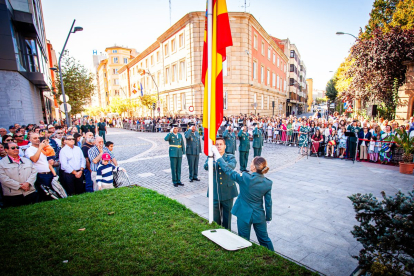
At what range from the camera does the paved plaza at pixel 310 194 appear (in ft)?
13.4

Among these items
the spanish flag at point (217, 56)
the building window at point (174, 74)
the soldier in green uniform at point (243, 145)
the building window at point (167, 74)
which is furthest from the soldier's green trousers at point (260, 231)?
the building window at point (167, 74)

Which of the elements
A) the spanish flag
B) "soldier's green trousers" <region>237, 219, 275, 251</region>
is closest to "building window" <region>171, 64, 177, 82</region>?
the spanish flag

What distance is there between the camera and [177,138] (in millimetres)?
8062

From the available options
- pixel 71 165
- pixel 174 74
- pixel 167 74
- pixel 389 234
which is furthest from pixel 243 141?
pixel 167 74

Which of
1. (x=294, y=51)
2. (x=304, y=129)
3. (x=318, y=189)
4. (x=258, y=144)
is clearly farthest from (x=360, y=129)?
(x=294, y=51)

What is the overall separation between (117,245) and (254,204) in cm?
222

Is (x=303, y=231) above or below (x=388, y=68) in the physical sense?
below

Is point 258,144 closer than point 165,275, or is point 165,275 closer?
point 165,275

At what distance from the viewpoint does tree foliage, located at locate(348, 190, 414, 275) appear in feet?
7.70

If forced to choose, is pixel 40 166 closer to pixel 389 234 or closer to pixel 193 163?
pixel 193 163

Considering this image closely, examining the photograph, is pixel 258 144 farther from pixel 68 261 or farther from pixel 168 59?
pixel 168 59

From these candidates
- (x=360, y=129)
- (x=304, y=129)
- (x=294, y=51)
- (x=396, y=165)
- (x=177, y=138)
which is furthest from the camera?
(x=294, y=51)

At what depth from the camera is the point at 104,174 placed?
5.90m

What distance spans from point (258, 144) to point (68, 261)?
9102mm
